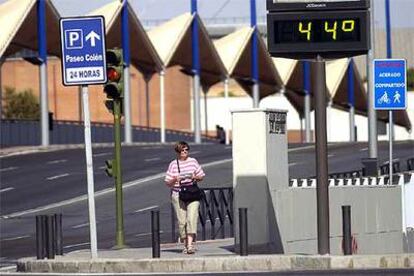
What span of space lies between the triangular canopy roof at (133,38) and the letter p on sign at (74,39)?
160 feet

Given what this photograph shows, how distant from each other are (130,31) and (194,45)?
6.26m

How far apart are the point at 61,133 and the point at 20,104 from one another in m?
39.4

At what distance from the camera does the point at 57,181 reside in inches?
1789

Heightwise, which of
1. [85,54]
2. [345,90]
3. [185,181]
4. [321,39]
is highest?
[345,90]

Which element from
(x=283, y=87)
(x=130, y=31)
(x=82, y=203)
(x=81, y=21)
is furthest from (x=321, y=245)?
(x=283, y=87)

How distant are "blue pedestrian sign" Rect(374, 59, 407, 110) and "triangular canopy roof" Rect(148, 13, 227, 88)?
50148 millimetres

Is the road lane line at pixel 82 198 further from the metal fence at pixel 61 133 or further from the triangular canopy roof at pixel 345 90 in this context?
the triangular canopy roof at pixel 345 90

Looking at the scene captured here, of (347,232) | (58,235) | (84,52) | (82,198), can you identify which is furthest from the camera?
(82,198)

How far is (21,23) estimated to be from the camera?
6412 cm

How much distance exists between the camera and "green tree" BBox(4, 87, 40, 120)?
115938mm

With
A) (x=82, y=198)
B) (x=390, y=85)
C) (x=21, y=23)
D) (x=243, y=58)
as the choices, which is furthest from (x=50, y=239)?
(x=243, y=58)

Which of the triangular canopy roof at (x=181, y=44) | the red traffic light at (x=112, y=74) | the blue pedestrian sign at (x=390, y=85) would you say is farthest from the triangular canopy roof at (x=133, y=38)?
the red traffic light at (x=112, y=74)

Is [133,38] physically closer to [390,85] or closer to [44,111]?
[44,111]

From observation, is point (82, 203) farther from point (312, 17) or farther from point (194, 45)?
point (194, 45)
